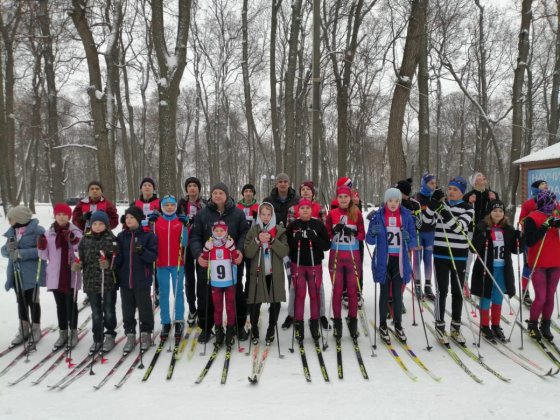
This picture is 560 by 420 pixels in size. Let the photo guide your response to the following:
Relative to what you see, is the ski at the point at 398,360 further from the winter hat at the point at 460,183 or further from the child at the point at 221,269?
the winter hat at the point at 460,183

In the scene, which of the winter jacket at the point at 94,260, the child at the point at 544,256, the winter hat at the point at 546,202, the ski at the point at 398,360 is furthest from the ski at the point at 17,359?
the winter hat at the point at 546,202

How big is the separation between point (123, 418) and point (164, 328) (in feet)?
5.55

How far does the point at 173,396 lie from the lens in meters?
3.49

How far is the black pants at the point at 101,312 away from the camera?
4.42m

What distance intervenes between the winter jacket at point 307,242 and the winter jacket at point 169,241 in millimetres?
1452

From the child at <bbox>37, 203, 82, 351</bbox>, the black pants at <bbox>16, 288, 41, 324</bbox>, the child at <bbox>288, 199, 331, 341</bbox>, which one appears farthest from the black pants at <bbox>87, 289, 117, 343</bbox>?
the child at <bbox>288, 199, 331, 341</bbox>

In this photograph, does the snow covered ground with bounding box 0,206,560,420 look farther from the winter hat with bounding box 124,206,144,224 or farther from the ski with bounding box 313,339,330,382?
the winter hat with bounding box 124,206,144,224

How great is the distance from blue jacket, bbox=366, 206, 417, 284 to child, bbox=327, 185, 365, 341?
0.54 feet

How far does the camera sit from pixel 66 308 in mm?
4684

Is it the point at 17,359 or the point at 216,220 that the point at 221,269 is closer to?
the point at 216,220

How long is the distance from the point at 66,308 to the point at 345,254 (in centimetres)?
358

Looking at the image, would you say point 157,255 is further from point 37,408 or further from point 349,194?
point 349,194

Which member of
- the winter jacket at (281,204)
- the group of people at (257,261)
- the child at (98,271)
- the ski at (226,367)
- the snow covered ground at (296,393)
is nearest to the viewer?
the snow covered ground at (296,393)

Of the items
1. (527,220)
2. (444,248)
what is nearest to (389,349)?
(444,248)
